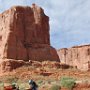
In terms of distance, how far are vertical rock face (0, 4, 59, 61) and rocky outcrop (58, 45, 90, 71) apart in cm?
4517

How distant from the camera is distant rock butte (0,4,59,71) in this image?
57062 mm

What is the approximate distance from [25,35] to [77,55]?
168 feet

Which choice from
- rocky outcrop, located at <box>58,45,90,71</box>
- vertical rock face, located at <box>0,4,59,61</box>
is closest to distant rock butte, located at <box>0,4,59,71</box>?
vertical rock face, located at <box>0,4,59,61</box>

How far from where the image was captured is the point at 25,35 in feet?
197

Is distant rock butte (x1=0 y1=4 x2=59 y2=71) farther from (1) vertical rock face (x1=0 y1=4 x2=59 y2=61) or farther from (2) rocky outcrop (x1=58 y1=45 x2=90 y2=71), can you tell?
(2) rocky outcrop (x1=58 y1=45 x2=90 y2=71)

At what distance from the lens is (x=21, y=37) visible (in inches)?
2334

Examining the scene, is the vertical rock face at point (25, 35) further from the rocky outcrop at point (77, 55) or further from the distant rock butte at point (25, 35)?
the rocky outcrop at point (77, 55)

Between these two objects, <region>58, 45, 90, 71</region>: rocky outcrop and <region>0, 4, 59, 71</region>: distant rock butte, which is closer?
<region>0, 4, 59, 71</region>: distant rock butte

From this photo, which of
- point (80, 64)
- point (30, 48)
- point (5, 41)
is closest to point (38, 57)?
point (30, 48)

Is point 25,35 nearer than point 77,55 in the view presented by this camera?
Yes

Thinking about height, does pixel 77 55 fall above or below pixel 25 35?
above

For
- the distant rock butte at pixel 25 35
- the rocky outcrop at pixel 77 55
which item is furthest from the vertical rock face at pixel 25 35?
the rocky outcrop at pixel 77 55

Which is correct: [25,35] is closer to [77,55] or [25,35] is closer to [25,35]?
[25,35]

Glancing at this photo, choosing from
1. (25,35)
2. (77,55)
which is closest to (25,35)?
(25,35)
